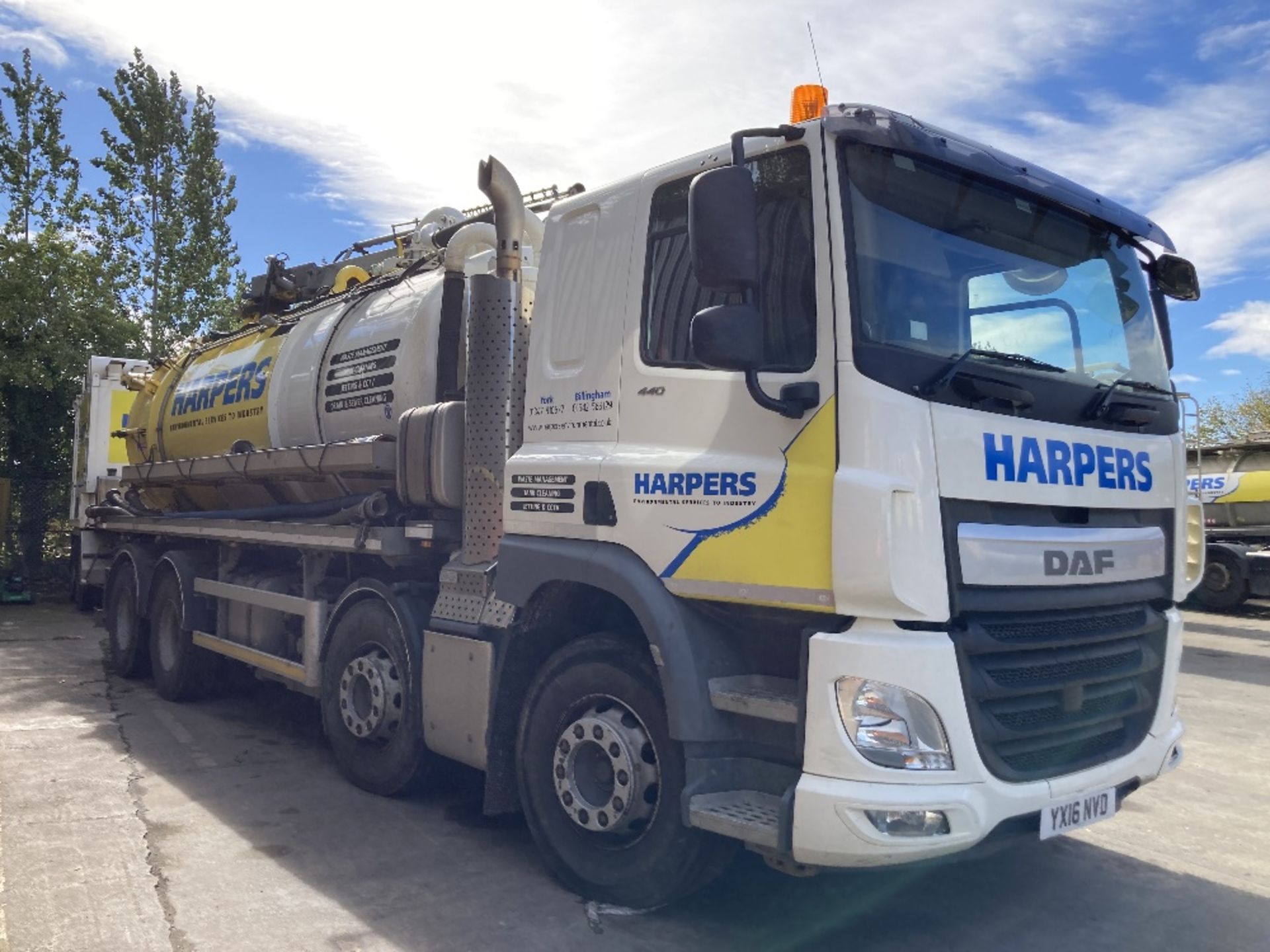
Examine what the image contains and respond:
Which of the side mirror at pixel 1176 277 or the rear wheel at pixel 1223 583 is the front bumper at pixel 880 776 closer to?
the side mirror at pixel 1176 277

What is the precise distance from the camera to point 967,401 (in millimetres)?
3502

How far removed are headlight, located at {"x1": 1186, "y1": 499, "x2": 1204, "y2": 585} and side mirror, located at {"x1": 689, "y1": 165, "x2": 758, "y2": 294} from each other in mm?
2245

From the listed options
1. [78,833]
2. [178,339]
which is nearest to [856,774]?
[78,833]

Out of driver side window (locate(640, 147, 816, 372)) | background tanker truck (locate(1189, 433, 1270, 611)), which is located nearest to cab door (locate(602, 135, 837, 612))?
driver side window (locate(640, 147, 816, 372))

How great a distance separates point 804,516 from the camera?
11.4 feet

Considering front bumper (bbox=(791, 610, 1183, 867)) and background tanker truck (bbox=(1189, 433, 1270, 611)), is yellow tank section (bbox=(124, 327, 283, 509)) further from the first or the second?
background tanker truck (bbox=(1189, 433, 1270, 611))

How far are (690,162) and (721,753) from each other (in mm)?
2186

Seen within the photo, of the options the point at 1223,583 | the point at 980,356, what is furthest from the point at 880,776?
the point at 1223,583

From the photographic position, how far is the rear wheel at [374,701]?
532cm

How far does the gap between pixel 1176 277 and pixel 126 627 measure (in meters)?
8.51

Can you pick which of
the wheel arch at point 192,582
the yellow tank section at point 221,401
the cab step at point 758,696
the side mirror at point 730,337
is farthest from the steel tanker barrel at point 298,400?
the cab step at point 758,696

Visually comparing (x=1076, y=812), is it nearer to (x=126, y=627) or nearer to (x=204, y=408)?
(x=204, y=408)

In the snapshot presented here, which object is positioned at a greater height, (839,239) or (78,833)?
(839,239)

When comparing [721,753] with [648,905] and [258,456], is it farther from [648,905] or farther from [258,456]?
[258,456]
